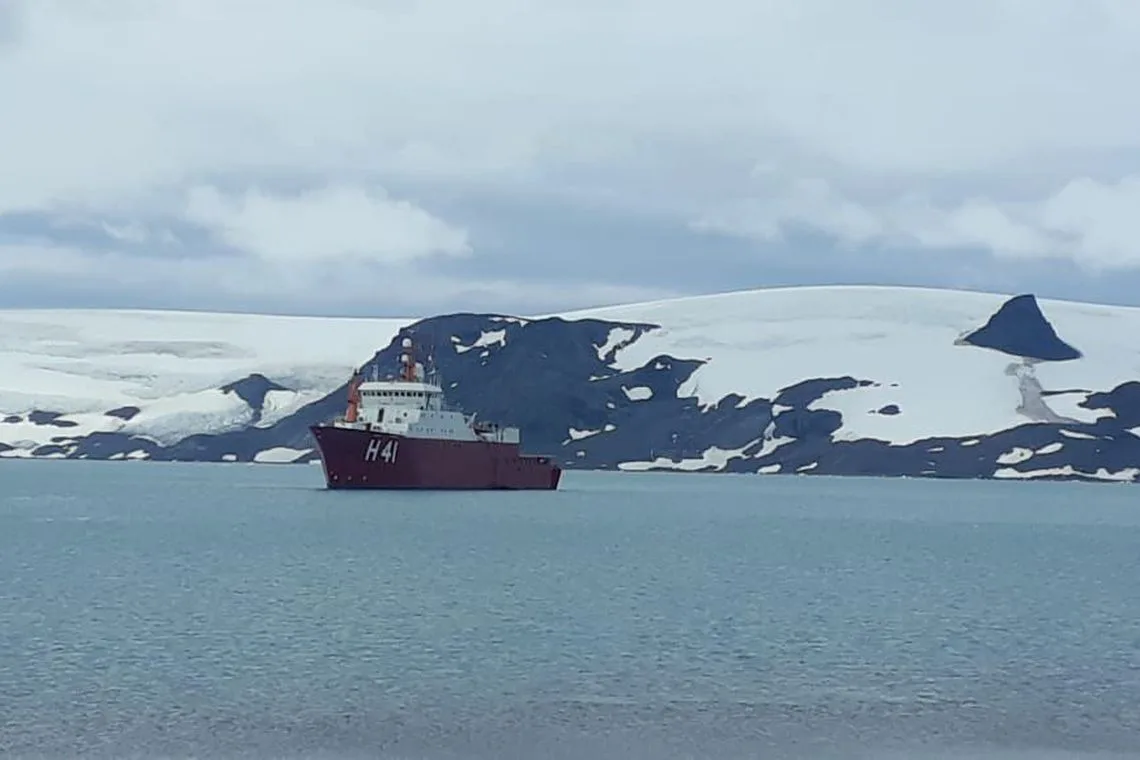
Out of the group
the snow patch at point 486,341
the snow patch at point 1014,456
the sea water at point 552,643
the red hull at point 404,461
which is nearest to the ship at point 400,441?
the red hull at point 404,461

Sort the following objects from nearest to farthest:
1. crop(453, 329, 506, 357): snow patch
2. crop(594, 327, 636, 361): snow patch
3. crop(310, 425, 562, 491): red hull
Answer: crop(310, 425, 562, 491): red hull < crop(453, 329, 506, 357): snow patch < crop(594, 327, 636, 361): snow patch

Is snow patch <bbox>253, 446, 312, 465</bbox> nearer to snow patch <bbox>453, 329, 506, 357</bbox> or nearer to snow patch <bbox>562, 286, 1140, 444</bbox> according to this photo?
snow patch <bbox>453, 329, 506, 357</bbox>

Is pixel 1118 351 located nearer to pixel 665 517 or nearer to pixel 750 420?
pixel 750 420

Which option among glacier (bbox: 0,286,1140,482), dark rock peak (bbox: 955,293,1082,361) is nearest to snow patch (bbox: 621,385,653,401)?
glacier (bbox: 0,286,1140,482)

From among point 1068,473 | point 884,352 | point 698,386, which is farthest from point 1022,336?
point 698,386

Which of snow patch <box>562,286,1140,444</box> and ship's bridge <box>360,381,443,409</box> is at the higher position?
snow patch <box>562,286,1140,444</box>

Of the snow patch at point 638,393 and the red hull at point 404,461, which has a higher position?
the snow patch at point 638,393

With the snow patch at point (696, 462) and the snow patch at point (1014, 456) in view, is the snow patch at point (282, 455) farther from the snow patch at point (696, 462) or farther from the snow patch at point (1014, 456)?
the snow patch at point (1014, 456)
